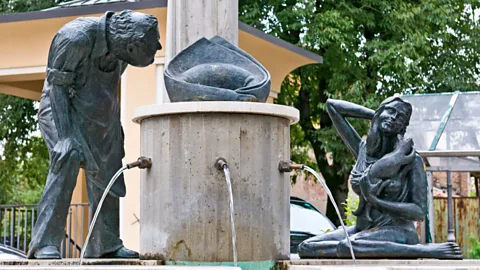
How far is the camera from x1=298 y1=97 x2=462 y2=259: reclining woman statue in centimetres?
665

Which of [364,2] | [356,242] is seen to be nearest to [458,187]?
[364,2]

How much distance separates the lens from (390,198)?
22.4ft

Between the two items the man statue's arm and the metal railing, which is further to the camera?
the metal railing

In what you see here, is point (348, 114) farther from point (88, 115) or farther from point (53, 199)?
point (53, 199)

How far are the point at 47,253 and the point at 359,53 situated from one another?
1401 cm

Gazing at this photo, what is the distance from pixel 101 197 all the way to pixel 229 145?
1102mm

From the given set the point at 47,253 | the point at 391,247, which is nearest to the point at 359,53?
the point at 391,247

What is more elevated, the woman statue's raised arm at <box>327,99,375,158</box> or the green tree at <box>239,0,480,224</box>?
the green tree at <box>239,0,480,224</box>

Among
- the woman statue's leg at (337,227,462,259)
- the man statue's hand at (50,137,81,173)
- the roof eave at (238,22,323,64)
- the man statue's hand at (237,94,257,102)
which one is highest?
the roof eave at (238,22,323,64)

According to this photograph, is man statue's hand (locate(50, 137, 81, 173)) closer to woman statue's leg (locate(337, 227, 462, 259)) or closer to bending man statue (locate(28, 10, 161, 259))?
bending man statue (locate(28, 10, 161, 259))

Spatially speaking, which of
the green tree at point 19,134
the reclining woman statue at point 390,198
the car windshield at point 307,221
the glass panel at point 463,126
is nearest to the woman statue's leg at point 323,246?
the reclining woman statue at point 390,198

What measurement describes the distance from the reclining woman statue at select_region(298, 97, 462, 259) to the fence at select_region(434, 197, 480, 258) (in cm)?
1512

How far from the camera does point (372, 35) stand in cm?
2014

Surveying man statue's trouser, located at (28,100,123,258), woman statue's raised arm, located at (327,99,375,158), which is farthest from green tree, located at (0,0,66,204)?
man statue's trouser, located at (28,100,123,258)
